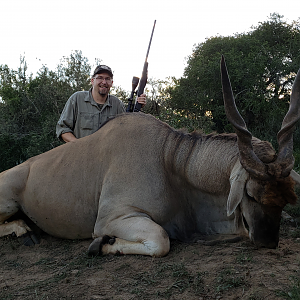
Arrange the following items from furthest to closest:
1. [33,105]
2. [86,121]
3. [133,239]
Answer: [33,105], [86,121], [133,239]

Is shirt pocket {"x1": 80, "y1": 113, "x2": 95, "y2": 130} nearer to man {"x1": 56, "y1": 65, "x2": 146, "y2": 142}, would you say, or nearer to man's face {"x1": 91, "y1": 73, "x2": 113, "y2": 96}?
man {"x1": 56, "y1": 65, "x2": 146, "y2": 142}

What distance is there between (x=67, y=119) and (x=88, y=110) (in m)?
0.37

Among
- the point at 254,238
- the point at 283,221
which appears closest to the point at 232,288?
the point at 254,238

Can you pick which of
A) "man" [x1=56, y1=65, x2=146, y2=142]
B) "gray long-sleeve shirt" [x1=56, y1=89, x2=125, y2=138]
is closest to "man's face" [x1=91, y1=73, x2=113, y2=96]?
"man" [x1=56, y1=65, x2=146, y2=142]

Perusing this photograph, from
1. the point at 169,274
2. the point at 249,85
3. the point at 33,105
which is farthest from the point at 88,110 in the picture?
the point at 249,85

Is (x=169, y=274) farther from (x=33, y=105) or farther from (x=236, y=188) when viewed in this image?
(x=33, y=105)

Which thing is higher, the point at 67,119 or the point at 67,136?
the point at 67,119

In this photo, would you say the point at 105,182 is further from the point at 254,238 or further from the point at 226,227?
the point at 254,238

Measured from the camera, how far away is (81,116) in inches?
225

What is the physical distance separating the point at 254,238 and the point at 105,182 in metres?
1.59

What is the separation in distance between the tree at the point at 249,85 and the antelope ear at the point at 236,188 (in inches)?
251

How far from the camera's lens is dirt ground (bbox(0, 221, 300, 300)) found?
221 cm

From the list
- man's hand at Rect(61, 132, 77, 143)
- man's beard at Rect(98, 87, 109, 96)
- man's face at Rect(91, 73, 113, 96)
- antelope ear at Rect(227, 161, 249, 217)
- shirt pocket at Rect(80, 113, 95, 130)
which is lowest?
antelope ear at Rect(227, 161, 249, 217)

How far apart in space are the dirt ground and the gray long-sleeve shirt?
2527 mm
